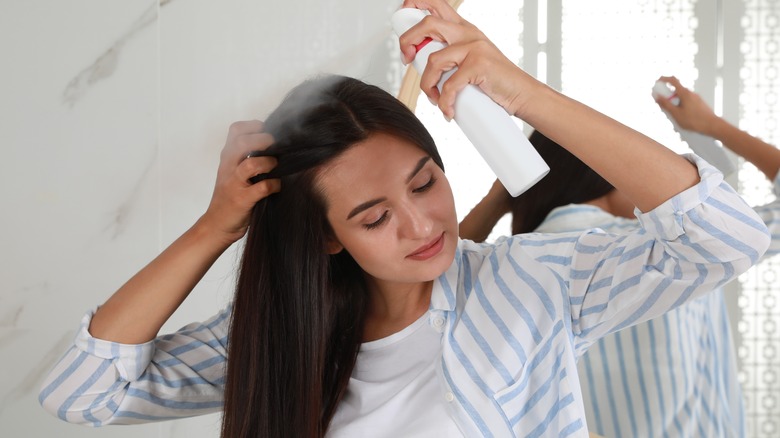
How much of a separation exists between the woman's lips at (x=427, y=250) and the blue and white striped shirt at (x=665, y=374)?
0.23 metres

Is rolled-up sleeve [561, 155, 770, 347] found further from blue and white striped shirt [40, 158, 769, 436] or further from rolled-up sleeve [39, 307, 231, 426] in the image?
rolled-up sleeve [39, 307, 231, 426]

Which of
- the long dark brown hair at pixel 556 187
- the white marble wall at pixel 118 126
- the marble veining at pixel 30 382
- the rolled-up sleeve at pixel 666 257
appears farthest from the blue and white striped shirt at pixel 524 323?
the marble veining at pixel 30 382

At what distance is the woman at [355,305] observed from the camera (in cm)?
78

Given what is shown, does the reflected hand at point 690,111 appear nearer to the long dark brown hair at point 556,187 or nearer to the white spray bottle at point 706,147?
the white spray bottle at point 706,147

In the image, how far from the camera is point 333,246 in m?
0.88

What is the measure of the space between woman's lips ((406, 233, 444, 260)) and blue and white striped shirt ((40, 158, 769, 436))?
0.20 feet

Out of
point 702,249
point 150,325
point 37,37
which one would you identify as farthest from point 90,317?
point 702,249

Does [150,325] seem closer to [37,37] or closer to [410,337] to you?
[410,337]

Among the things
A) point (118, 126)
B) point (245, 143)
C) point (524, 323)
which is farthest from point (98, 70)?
point (524, 323)

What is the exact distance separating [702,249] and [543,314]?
7.7 inches

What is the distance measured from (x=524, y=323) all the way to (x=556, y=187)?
0.72 ft

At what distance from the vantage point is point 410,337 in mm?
876

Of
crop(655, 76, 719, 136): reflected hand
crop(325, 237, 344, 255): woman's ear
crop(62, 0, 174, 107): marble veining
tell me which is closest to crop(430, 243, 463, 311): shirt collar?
crop(325, 237, 344, 255): woman's ear

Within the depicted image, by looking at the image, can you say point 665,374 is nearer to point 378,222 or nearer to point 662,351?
point 662,351
